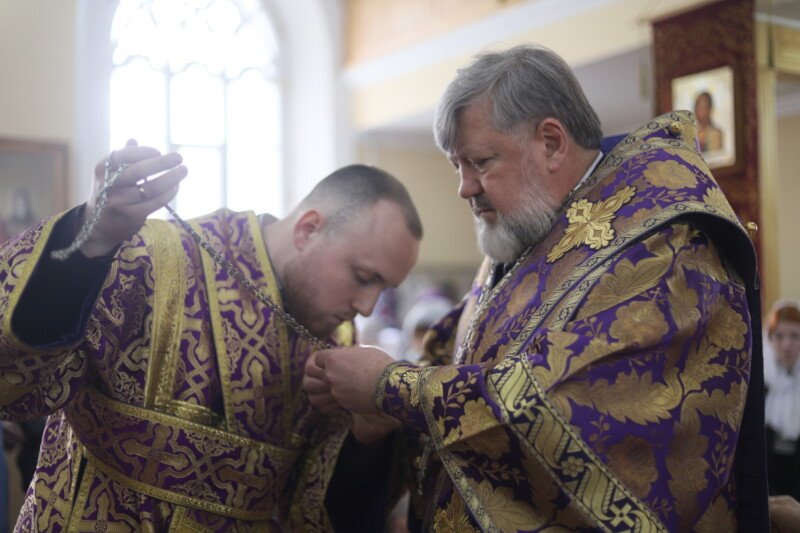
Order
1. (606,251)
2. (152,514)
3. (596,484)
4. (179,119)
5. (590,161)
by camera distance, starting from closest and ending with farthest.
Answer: (596,484)
(606,251)
(152,514)
(590,161)
(179,119)

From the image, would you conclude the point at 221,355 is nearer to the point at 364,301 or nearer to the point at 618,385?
the point at 364,301

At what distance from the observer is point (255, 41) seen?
14133 millimetres

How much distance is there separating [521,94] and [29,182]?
9.72 m

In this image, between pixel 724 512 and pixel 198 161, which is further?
pixel 198 161

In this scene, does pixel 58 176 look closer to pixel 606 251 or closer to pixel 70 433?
pixel 70 433

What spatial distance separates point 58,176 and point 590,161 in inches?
386

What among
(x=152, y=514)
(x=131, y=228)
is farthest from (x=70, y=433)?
(x=131, y=228)

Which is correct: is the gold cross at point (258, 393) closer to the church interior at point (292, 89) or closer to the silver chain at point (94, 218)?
the silver chain at point (94, 218)

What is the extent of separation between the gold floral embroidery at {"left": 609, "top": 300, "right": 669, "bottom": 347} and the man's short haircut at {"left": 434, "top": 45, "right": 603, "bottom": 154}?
65 centimetres

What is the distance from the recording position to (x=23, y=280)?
2076mm

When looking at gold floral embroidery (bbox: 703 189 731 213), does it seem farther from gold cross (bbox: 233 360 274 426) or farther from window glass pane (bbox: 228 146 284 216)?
window glass pane (bbox: 228 146 284 216)

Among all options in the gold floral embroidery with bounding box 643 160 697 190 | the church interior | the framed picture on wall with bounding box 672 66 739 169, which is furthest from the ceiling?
the gold floral embroidery with bounding box 643 160 697 190

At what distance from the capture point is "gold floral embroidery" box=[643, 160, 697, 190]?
2275 millimetres

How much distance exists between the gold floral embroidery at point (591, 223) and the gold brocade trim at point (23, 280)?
3.92 feet
